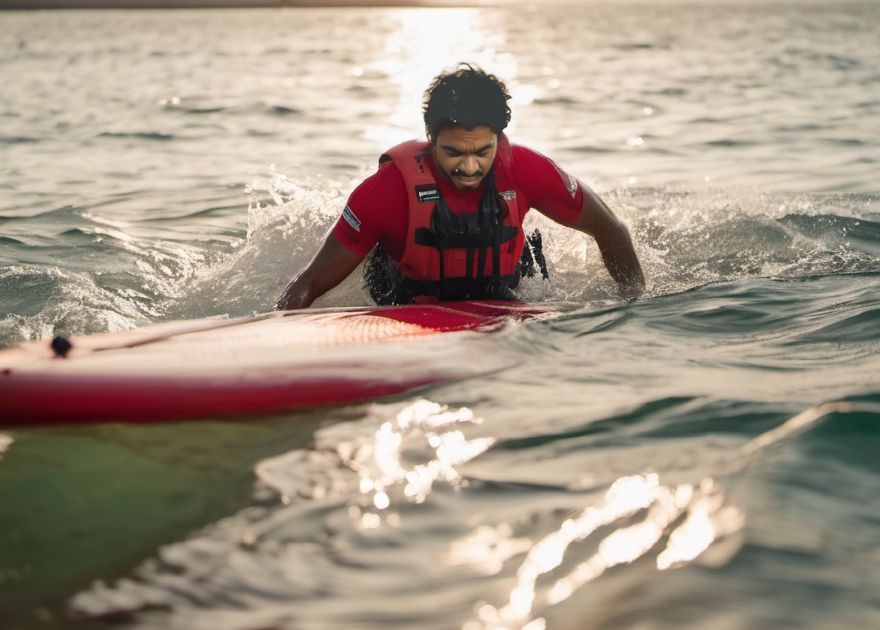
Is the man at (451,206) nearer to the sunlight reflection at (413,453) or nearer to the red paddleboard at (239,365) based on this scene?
the red paddleboard at (239,365)

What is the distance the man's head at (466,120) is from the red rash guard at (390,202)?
0.13m

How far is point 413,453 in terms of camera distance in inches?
118

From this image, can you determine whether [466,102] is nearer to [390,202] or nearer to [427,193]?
[427,193]

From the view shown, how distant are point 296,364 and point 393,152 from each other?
1.31 meters

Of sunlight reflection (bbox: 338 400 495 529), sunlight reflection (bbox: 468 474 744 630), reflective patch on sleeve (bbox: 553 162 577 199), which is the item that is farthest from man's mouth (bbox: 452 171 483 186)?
sunlight reflection (bbox: 468 474 744 630)

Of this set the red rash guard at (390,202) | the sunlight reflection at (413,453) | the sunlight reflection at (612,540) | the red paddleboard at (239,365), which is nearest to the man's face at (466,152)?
the red rash guard at (390,202)

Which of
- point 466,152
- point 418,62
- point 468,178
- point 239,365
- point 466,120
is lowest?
point 239,365

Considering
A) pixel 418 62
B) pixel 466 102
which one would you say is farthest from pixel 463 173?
pixel 418 62

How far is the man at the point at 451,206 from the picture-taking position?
167 inches

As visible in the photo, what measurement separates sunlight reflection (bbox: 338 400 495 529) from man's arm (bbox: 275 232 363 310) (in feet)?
3.81

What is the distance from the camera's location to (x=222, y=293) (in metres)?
5.85

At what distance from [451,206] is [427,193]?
0.12 meters

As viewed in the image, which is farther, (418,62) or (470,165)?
(418,62)

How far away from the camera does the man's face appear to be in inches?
166
